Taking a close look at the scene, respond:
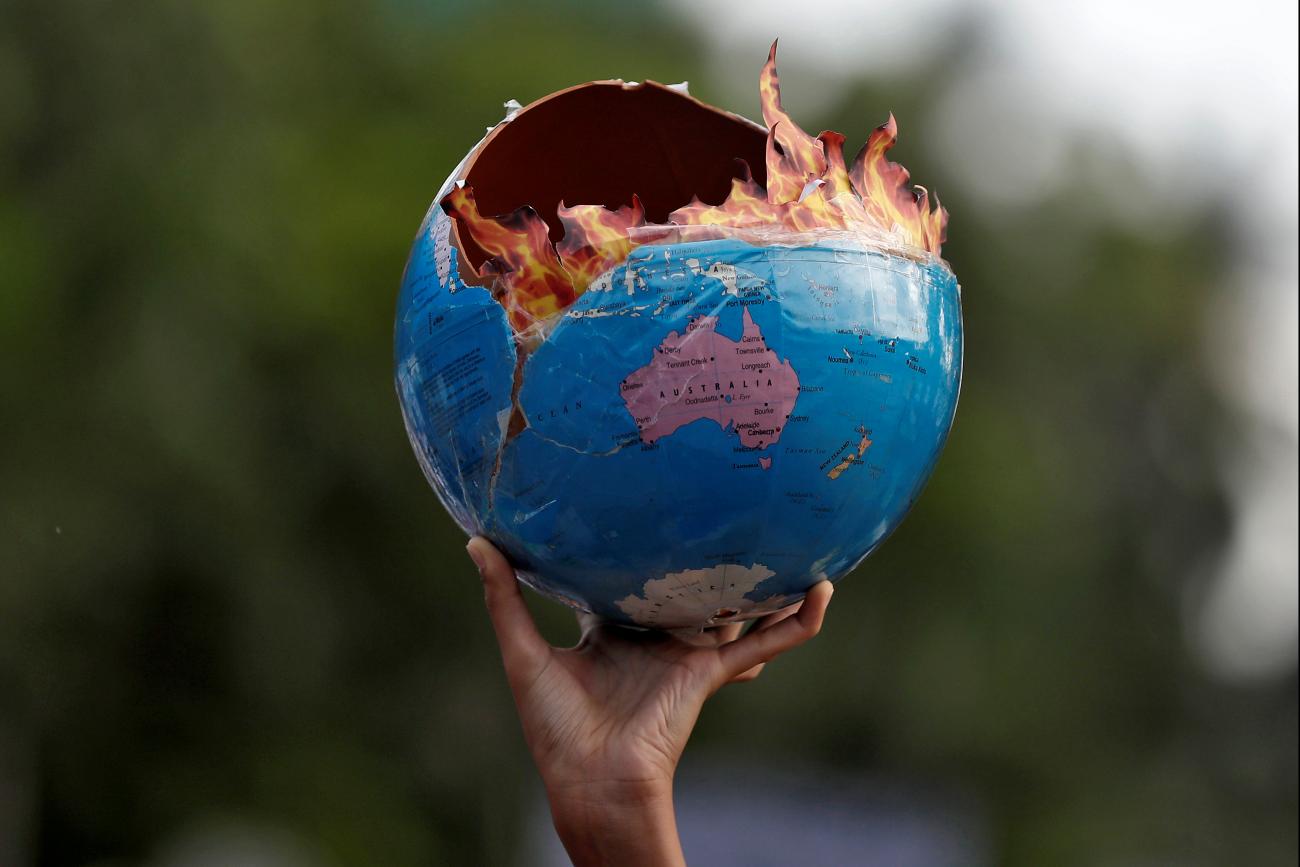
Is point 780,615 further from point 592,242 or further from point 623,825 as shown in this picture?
point 592,242

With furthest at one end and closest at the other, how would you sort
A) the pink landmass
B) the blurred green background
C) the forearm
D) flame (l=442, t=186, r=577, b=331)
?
the blurred green background < the forearm < flame (l=442, t=186, r=577, b=331) < the pink landmass

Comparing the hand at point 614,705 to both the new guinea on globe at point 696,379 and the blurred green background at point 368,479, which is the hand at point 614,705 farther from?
the blurred green background at point 368,479

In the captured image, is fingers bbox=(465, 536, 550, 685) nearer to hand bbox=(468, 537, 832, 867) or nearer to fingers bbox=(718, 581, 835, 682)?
hand bbox=(468, 537, 832, 867)

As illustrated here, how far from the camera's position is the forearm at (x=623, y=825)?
3551 mm

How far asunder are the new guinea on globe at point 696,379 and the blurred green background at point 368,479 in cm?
860

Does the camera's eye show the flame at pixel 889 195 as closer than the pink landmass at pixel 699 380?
No

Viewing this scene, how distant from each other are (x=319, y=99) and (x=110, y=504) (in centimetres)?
407

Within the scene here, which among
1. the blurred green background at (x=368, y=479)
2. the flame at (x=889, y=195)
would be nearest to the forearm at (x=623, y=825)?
the flame at (x=889, y=195)

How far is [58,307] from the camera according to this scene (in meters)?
11.7

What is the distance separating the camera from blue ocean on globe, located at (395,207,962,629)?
328cm

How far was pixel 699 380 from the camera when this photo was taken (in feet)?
10.7

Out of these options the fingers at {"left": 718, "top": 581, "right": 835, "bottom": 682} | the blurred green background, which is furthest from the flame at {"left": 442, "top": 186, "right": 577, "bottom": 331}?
the blurred green background

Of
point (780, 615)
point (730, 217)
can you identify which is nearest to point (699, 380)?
point (730, 217)

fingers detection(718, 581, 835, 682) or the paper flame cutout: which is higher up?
the paper flame cutout
